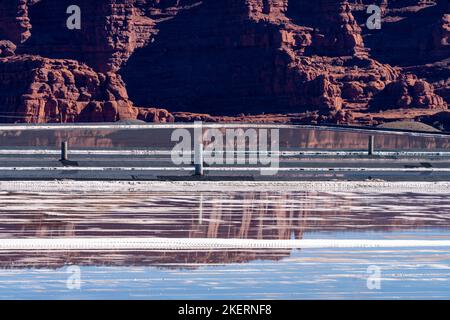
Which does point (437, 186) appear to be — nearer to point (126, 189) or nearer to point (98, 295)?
point (126, 189)

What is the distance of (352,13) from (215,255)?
157m

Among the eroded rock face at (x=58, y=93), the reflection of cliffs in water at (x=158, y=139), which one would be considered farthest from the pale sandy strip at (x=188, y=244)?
the eroded rock face at (x=58, y=93)

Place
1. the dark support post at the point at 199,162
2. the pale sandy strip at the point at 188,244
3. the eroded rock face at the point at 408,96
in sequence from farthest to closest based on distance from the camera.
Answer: the eroded rock face at the point at 408,96 → the dark support post at the point at 199,162 → the pale sandy strip at the point at 188,244

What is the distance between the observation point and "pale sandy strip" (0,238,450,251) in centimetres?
1658

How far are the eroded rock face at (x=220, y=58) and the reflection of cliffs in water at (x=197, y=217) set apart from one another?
103 metres

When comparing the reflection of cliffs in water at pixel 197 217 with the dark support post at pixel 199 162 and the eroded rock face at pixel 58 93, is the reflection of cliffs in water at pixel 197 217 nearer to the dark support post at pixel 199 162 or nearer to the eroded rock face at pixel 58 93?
the dark support post at pixel 199 162

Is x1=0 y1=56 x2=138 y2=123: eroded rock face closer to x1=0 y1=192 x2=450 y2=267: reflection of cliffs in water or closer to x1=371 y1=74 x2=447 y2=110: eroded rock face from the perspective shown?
x1=371 y1=74 x2=447 y2=110: eroded rock face

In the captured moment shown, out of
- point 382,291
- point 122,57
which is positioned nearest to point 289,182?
point 382,291

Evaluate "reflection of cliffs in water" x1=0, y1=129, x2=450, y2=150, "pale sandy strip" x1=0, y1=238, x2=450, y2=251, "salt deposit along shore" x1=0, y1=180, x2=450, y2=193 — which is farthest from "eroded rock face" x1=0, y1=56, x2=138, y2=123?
"pale sandy strip" x1=0, y1=238, x2=450, y2=251

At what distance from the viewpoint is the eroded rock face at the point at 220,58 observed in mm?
141125

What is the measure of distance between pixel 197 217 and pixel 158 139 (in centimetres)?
6761

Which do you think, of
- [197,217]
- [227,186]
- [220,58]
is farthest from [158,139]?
[220,58]

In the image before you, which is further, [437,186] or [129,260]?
[437,186]
